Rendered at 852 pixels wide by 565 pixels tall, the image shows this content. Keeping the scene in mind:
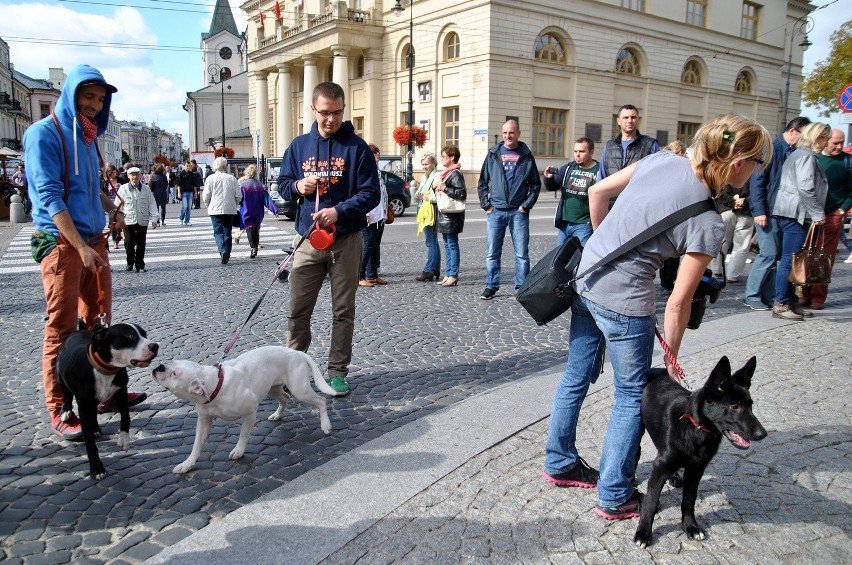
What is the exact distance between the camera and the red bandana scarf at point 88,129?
12.6 ft

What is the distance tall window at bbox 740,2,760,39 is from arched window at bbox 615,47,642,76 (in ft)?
39.2

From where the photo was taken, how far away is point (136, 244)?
1019cm

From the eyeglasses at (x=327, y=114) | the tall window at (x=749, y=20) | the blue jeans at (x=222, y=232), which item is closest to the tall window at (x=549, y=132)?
the tall window at (x=749, y=20)

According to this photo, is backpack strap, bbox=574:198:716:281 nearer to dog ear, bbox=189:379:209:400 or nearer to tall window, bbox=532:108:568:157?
dog ear, bbox=189:379:209:400

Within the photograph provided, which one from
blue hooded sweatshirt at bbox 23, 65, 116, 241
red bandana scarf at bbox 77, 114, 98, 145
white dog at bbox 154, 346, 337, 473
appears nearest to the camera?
white dog at bbox 154, 346, 337, 473

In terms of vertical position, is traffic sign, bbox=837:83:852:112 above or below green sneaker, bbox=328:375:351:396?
above

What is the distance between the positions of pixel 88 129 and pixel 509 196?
5.04 meters

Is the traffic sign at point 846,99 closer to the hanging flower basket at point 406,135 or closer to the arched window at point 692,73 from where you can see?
the hanging flower basket at point 406,135

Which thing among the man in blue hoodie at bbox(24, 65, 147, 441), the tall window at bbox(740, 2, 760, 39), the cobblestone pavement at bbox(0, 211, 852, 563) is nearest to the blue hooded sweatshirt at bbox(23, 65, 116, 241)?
the man in blue hoodie at bbox(24, 65, 147, 441)

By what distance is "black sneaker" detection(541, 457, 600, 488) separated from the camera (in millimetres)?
3215

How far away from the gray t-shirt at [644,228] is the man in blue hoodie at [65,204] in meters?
2.80

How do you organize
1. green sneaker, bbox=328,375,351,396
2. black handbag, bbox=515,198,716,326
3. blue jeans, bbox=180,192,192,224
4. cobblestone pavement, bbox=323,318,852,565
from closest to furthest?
cobblestone pavement, bbox=323,318,852,565, black handbag, bbox=515,198,716,326, green sneaker, bbox=328,375,351,396, blue jeans, bbox=180,192,192,224

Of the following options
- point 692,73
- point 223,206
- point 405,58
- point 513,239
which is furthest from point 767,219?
point 692,73

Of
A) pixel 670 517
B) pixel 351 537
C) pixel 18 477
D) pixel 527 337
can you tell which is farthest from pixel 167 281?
pixel 670 517
